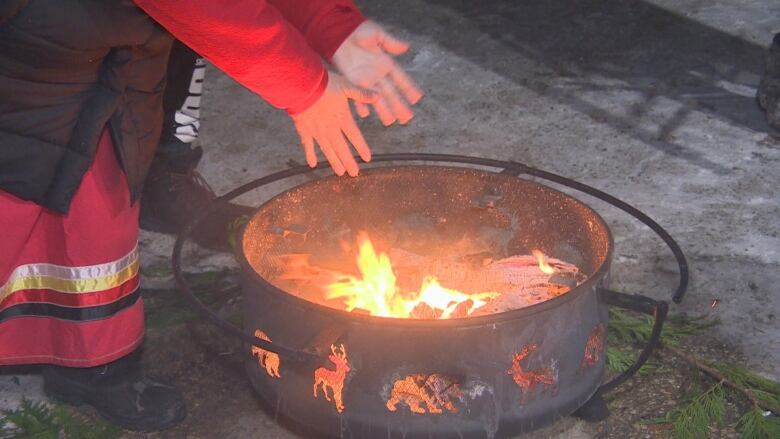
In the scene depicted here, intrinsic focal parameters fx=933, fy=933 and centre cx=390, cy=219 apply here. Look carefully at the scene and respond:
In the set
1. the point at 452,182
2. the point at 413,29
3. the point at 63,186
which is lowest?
the point at 413,29

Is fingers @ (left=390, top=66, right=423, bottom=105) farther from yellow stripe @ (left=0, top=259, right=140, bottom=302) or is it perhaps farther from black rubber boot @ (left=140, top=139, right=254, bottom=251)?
black rubber boot @ (left=140, top=139, right=254, bottom=251)

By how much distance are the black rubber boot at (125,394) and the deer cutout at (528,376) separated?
3.38 ft

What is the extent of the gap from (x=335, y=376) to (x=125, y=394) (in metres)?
0.77

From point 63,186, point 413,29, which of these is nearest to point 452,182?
point 63,186

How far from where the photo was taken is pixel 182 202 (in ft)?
11.8

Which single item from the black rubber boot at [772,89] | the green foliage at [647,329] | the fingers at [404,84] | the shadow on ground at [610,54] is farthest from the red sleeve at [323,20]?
the black rubber boot at [772,89]

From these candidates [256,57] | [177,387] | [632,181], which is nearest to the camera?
[256,57]

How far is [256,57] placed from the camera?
206 cm

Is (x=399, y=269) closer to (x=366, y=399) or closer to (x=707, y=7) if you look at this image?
(x=366, y=399)

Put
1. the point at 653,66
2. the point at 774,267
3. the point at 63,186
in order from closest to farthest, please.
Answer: the point at 63,186 → the point at 774,267 → the point at 653,66

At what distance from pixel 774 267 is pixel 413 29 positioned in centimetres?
300

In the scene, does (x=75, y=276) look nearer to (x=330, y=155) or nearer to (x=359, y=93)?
(x=330, y=155)

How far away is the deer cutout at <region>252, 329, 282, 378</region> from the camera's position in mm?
2318

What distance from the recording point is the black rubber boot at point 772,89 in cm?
443
